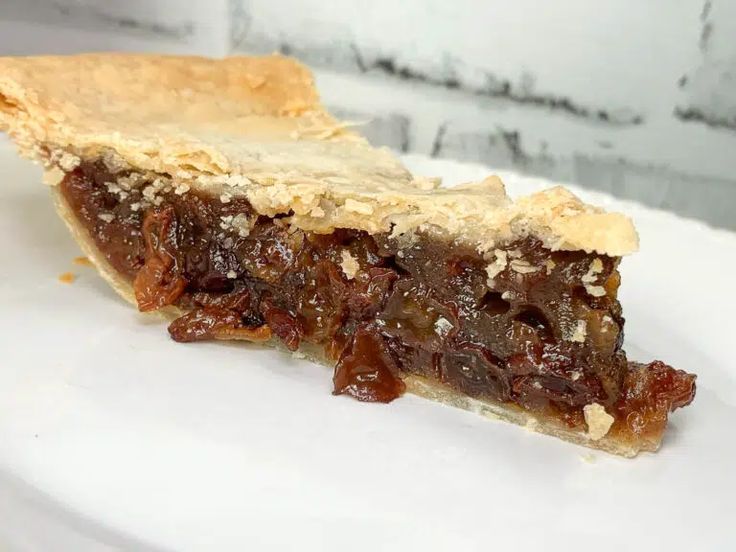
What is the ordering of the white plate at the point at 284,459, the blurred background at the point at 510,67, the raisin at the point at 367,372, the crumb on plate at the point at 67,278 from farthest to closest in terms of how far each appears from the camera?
the blurred background at the point at 510,67 < the crumb on plate at the point at 67,278 < the raisin at the point at 367,372 < the white plate at the point at 284,459

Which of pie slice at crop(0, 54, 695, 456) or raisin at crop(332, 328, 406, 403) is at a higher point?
pie slice at crop(0, 54, 695, 456)

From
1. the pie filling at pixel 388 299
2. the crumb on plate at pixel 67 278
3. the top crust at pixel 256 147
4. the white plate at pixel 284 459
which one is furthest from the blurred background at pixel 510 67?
the crumb on plate at pixel 67 278

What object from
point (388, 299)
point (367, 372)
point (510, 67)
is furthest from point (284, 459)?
point (510, 67)

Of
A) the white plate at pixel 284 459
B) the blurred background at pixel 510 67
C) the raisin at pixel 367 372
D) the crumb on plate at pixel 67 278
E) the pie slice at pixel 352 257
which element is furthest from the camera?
the blurred background at pixel 510 67

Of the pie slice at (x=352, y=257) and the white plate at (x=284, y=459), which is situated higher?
the pie slice at (x=352, y=257)

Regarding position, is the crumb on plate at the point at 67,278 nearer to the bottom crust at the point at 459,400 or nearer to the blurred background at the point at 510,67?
the bottom crust at the point at 459,400

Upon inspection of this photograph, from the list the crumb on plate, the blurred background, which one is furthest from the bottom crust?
the blurred background

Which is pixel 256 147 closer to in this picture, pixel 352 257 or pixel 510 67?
pixel 352 257

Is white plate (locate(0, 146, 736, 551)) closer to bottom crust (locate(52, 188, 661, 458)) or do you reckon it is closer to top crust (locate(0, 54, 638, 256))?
bottom crust (locate(52, 188, 661, 458))
